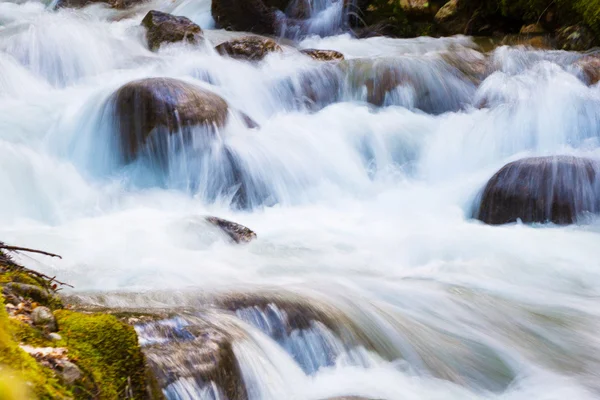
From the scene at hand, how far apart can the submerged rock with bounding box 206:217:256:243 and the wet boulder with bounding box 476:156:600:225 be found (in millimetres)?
3011

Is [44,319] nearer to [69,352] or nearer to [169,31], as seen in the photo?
[69,352]

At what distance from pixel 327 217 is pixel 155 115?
254 centimetres

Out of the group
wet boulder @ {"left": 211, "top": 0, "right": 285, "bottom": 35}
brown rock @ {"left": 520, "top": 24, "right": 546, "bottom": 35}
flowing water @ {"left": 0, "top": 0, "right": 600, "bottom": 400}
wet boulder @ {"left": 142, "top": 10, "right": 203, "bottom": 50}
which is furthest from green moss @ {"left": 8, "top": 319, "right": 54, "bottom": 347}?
wet boulder @ {"left": 211, "top": 0, "right": 285, "bottom": 35}

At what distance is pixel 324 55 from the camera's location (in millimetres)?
12109

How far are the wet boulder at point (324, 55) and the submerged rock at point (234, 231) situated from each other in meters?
6.20

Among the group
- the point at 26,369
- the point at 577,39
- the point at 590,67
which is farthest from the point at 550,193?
the point at 26,369

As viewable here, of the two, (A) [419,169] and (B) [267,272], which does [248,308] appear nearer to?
(B) [267,272]

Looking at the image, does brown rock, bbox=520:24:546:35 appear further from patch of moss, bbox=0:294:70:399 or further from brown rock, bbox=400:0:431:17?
patch of moss, bbox=0:294:70:399

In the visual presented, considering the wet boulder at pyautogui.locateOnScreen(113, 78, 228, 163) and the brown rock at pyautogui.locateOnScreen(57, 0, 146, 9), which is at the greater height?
the brown rock at pyautogui.locateOnScreen(57, 0, 146, 9)

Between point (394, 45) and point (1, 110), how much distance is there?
25.9 ft

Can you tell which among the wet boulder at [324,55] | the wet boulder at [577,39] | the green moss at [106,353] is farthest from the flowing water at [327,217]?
the wet boulder at [577,39]

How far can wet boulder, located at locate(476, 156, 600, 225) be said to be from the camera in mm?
7445

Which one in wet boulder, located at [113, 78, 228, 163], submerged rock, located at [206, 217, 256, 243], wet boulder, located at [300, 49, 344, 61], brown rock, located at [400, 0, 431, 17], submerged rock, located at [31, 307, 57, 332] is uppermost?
brown rock, located at [400, 0, 431, 17]

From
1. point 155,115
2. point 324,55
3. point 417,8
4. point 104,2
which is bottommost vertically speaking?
point 155,115
